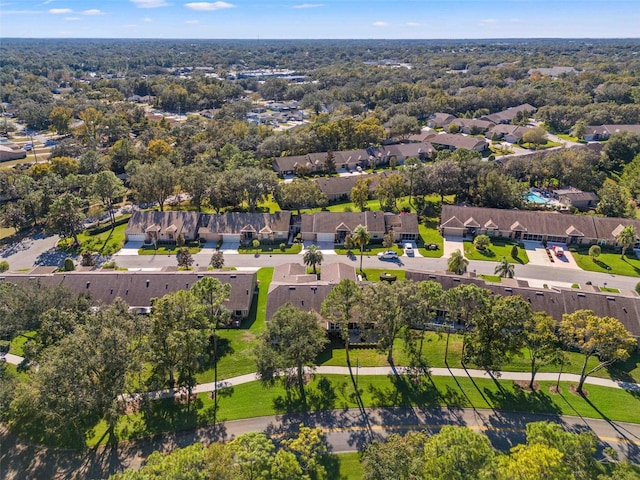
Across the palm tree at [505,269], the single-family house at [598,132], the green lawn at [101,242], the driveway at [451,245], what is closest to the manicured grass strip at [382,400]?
the palm tree at [505,269]

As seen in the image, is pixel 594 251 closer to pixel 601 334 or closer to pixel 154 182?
pixel 601 334

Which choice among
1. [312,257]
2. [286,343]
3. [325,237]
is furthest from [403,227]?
[286,343]

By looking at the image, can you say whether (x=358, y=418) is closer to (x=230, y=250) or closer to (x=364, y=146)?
(x=230, y=250)

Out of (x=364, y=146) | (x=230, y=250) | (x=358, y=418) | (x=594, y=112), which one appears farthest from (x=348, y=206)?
(x=594, y=112)

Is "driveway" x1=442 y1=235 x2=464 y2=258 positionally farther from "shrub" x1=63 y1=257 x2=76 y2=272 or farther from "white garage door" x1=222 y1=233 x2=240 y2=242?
"shrub" x1=63 y1=257 x2=76 y2=272

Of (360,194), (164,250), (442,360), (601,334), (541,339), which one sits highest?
(601,334)

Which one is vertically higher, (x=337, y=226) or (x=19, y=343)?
(x=337, y=226)

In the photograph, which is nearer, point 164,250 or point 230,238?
point 164,250
